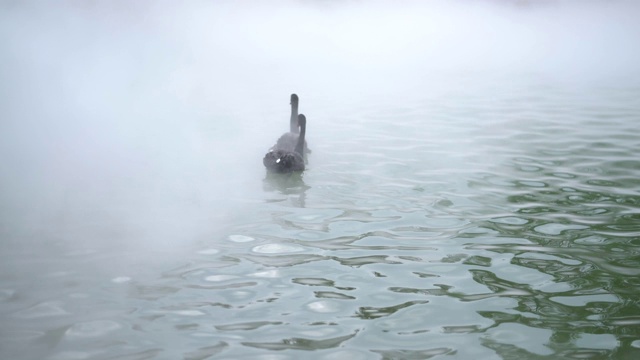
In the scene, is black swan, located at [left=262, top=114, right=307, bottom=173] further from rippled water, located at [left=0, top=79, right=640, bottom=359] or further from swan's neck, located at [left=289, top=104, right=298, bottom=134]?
swan's neck, located at [left=289, top=104, right=298, bottom=134]

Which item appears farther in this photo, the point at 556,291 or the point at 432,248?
the point at 432,248

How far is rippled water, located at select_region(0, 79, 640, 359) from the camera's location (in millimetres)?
4820

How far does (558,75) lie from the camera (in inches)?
878

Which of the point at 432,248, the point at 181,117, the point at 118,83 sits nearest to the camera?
the point at 432,248

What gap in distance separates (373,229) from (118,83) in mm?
13003

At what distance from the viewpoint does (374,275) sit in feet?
19.5

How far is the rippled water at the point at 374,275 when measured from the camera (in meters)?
4.82

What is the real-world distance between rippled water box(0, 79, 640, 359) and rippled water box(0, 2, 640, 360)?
0.02 m

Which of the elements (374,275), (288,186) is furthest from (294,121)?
(374,275)

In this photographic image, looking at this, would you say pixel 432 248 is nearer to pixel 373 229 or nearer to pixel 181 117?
pixel 373 229

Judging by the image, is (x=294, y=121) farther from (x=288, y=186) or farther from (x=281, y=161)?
(x=288, y=186)

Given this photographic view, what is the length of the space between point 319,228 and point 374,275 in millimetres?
1392

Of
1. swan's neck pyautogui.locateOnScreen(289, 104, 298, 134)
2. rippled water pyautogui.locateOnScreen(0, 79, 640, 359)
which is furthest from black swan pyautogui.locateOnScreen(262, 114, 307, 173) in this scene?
swan's neck pyautogui.locateOnScreen(289, 104, 298, 134)

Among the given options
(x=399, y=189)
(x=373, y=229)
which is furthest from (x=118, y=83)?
(x=373, y=229)
